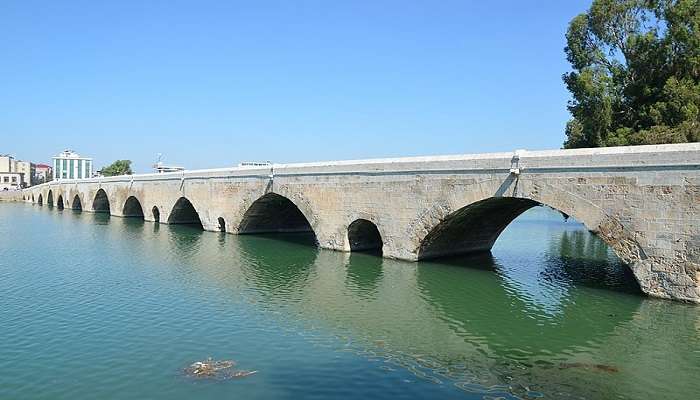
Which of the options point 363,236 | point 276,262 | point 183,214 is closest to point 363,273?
point 276,262

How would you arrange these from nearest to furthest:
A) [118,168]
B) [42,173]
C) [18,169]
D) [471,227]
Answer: [471,227] < [118,168] < [18,169] < [42,173]

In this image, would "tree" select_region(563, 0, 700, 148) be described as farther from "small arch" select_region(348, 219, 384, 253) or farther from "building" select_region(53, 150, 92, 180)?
"building" select_region(53, 150, 92, 180)

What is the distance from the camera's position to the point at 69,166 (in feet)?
544

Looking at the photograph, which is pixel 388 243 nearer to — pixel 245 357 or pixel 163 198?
pixel 245 357

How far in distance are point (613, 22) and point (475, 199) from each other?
1454 centimetres

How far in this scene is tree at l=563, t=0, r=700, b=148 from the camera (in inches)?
884

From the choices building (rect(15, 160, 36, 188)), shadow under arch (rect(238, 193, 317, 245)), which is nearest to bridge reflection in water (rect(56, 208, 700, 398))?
shadow under arch (rect(238, 193, 317, 245))

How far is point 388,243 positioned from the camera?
22047mm

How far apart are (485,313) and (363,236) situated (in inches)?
435

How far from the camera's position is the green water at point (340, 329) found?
30.4 feet

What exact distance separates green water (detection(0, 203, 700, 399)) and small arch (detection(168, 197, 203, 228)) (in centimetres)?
1615

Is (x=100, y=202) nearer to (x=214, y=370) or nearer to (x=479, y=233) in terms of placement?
(x=479, y=233)

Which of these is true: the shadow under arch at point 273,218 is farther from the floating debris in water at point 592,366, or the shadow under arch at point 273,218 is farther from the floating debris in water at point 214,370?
the floating debris in water at point 592,366

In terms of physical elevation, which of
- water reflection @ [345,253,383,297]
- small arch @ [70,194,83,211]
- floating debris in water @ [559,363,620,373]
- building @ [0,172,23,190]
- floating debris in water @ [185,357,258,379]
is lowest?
floating debris in water @ [559,363,620,373]
